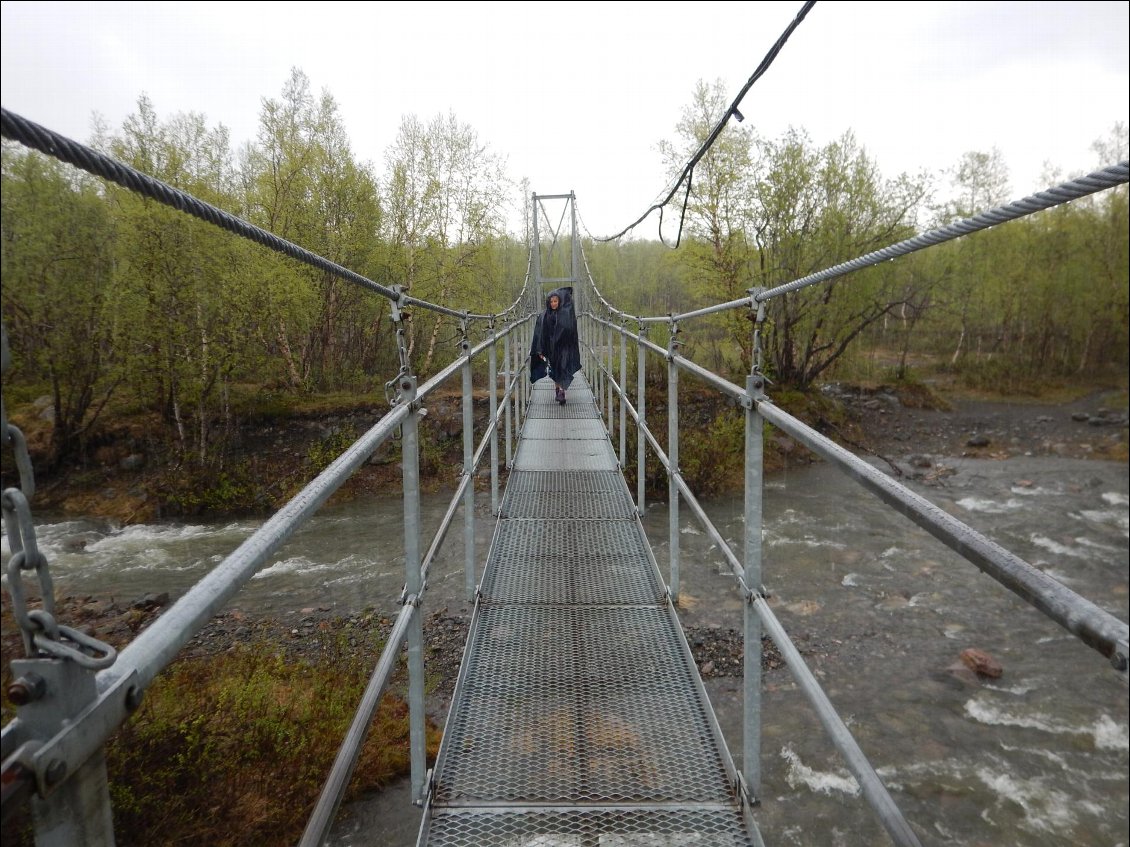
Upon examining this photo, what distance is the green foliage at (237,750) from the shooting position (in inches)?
104

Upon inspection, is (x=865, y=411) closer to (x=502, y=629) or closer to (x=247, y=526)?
(x=247, y=526)

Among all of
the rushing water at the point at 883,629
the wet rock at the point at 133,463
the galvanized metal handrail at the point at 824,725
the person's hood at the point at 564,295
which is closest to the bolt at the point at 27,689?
the galvanized metal handrail at the point at 824,725

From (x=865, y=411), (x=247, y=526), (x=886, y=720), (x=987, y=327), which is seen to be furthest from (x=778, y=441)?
(x=247, y=526)

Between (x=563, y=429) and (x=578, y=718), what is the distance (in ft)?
11.9

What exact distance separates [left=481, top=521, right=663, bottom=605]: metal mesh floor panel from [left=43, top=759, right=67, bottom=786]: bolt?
209cm

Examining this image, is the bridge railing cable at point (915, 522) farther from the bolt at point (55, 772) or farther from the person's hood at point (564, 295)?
the person's hood at point (564, 295)

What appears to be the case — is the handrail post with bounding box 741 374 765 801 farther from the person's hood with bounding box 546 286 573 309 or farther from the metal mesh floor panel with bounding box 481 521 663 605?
the person's hood with bounding box 546 286 573 309

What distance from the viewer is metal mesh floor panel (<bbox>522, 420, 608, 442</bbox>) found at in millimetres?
4992

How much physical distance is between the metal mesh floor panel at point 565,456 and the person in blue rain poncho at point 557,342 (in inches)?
55.2

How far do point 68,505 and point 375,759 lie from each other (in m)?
6.51

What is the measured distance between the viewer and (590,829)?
1.43 meters

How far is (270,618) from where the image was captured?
5.31 meters

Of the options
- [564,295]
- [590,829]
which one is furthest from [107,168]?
[564,295]

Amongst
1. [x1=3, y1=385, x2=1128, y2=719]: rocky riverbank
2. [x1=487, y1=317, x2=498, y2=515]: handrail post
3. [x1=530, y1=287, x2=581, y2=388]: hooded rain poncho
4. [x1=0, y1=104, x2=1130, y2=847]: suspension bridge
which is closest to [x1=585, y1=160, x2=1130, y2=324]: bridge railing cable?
[x1=0, y1=104, x2=1130, y2=847]: suspension bridge
